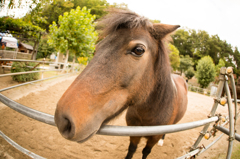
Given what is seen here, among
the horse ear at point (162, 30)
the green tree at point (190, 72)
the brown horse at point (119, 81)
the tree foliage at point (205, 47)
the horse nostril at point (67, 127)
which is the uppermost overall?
the tree foliage at point (205, 47)

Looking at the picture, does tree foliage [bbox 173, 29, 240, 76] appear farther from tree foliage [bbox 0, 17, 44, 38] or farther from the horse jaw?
the horse jaw

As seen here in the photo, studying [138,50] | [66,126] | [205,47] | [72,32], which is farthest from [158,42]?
[205,47]

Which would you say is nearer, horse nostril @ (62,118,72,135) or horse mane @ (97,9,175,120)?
horse nostril @ (62,118,72,135)

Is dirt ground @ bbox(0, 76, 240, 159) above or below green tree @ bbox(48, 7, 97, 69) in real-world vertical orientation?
below

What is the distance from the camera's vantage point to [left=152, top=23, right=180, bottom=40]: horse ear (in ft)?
4.55

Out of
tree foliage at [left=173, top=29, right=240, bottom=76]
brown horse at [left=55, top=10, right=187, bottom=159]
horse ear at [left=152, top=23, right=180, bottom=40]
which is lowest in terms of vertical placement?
brown horse at [left=55, top=10, right=187, bottom=159]

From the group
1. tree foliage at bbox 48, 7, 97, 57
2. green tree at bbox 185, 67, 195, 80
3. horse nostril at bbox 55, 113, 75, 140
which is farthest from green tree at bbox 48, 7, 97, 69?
green tree at bbox 185, 67, 195, 80

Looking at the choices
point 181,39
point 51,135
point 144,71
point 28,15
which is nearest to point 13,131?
point 51,135

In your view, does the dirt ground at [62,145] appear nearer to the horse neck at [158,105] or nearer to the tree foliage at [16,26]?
the horse neck at [158,105]

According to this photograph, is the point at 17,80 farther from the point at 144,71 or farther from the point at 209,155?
the point at 209,155

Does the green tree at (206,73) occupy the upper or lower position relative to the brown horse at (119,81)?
upper

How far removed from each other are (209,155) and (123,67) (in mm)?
3460

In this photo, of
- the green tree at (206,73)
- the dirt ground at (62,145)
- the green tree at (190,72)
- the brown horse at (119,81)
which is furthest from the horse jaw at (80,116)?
the green tree at (190,72)

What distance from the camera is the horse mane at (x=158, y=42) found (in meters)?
1.30
